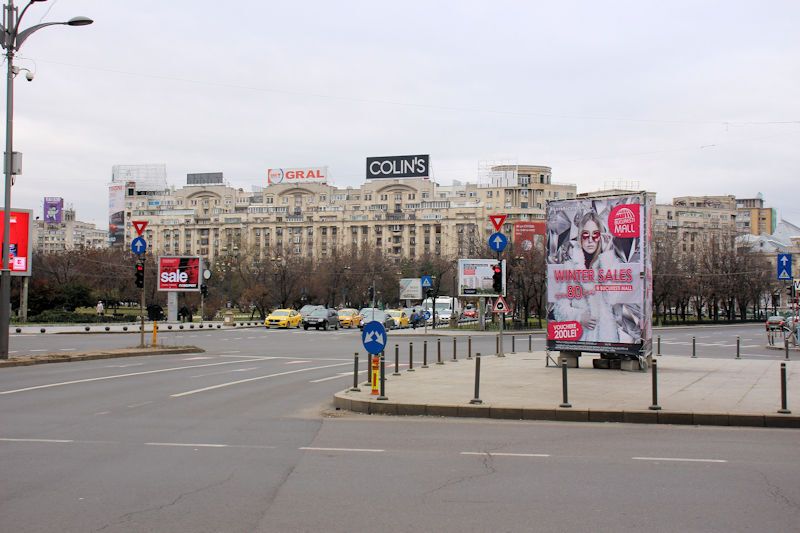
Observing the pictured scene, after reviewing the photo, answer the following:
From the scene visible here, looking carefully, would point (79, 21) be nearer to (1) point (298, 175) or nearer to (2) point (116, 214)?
(1) point (298, 175)

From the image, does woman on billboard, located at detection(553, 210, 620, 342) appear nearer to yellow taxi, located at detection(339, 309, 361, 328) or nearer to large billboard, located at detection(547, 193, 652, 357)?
large billboard, located at detection(547, 193, 652, 357)

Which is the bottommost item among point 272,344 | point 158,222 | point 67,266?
point 272,344

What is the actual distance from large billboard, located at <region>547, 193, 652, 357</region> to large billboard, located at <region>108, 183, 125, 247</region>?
506 feet

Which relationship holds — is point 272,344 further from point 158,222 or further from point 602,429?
point 158,222

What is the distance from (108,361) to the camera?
25609 millimetres

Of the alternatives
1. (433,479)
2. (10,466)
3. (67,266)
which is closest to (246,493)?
(433,479)

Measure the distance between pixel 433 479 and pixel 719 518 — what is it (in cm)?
289

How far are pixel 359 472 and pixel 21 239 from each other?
31512 mm

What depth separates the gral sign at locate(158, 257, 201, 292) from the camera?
204 feet

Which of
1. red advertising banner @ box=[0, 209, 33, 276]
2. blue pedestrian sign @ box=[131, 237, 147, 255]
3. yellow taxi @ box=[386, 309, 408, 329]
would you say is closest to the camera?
blue pedestrian sign @ box=[131, 237, 147, 255]

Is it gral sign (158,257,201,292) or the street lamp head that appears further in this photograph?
gral sign (158,257,201,292)

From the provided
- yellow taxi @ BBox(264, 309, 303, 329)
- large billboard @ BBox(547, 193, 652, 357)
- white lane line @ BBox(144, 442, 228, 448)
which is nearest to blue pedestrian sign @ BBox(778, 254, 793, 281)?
large billboard @ BBox(547, 193, 652, 357)

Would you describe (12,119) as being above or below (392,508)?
above

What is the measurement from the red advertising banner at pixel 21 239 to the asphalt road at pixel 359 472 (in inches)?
840
